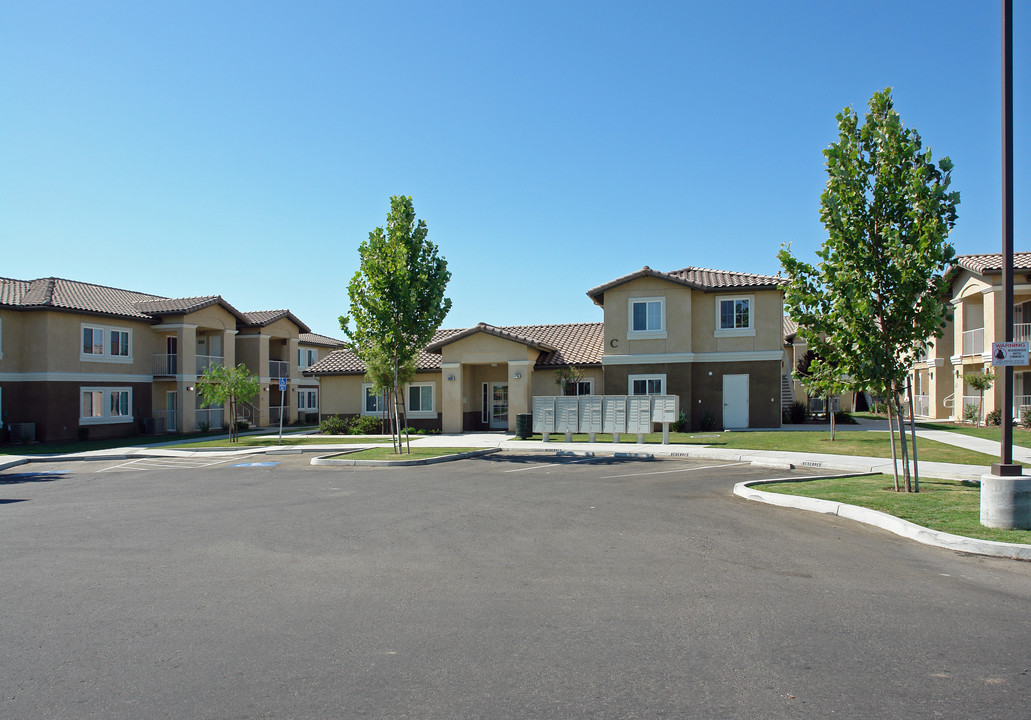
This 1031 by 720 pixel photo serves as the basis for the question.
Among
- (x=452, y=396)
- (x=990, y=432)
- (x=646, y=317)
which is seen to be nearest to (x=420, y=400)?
(x=452, y=396)

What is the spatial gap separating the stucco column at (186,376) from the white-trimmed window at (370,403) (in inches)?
365

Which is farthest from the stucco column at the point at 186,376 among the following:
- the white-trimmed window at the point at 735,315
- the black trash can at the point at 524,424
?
the white-trimmed window at the point at 735,315

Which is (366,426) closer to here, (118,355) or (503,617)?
(118,355)

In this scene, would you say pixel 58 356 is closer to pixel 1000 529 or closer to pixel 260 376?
pixel 260 376

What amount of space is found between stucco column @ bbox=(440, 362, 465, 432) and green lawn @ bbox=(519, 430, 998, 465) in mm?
5201

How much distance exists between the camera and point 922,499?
12.0 meters

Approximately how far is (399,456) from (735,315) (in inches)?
642

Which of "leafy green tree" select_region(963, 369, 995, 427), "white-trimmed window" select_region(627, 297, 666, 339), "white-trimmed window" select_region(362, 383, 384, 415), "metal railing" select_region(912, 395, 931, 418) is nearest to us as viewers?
"leafy green tree" select_region(963, 369, 995, 427)

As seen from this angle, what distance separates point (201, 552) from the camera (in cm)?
909

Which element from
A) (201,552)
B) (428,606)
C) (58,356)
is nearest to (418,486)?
(201,552)

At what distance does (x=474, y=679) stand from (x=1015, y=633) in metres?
4.42

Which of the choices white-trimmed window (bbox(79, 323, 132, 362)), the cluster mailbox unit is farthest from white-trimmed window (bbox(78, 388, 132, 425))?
the cluster mailbox unit

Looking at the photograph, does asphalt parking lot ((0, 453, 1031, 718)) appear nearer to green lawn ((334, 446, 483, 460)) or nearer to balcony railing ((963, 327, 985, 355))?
green lawn ((334, 446, 483, 460))

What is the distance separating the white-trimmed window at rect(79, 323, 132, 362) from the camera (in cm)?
3466
